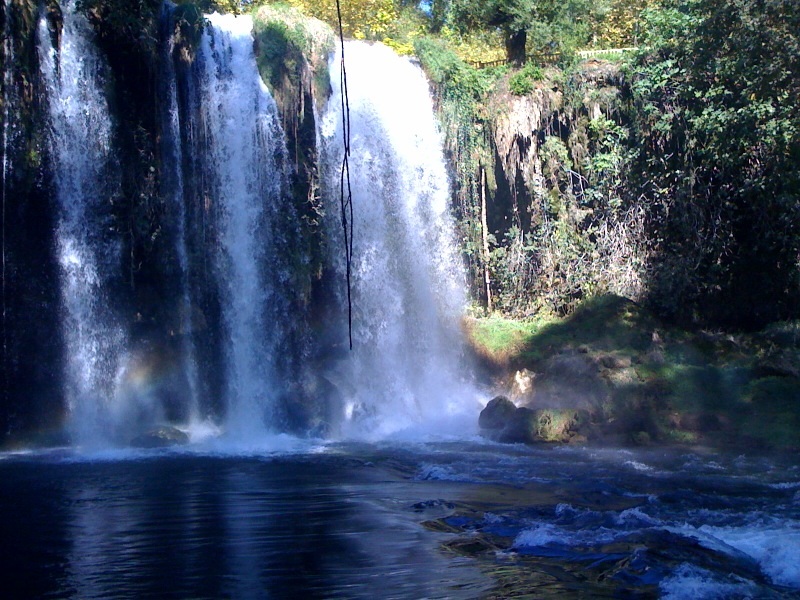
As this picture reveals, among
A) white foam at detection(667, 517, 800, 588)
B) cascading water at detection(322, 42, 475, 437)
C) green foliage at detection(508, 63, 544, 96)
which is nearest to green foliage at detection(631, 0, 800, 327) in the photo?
green foliage at detection(508, 63, 544, 96)

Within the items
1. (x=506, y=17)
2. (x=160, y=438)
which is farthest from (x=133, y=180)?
(x=506, y=17)

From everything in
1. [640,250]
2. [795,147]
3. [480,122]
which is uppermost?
[480,122]

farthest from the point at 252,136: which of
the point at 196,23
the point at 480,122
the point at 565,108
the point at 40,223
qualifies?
the point at 565,108

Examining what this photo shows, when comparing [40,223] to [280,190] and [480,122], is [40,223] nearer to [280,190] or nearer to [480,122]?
[280,190]

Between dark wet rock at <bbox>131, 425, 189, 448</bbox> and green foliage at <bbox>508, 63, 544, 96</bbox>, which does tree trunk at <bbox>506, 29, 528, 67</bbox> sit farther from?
dark wet rock at <bbox>131, 425, 189, 448</bbox>

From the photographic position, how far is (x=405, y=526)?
9945 mm

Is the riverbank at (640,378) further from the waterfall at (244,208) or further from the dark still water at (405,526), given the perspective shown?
the waterfall at (244,208)

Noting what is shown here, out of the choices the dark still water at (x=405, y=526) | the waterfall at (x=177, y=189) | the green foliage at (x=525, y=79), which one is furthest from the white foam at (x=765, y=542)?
the green foliage at (x=525, y=79)

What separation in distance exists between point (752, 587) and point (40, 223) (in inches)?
581

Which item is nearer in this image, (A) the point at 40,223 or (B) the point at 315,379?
(A) the point at 40,223

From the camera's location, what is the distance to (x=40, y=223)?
1786cm

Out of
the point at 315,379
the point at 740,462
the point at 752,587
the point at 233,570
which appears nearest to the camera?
the point at 752,587

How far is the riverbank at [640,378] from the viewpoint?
16594 millimetres

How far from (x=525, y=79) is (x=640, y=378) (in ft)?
31.8
